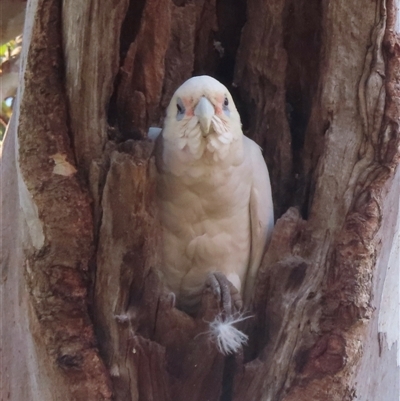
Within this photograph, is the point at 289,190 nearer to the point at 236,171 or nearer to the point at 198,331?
the point at 236,171

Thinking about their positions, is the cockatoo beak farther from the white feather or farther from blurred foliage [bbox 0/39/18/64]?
blurred foliage [bbox 0/39/18/64]

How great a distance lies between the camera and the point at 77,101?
4.09 ft

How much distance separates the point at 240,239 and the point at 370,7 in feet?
2.04

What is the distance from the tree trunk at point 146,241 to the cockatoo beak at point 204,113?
138mm

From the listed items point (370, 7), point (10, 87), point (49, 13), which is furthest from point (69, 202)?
point (10, 87)

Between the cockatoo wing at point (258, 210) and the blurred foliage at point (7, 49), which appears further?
the blurred foliage at point (7, 49)

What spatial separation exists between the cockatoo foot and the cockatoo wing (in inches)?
1.9

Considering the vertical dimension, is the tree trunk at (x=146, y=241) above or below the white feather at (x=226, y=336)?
above

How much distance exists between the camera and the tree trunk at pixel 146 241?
1.14 meters

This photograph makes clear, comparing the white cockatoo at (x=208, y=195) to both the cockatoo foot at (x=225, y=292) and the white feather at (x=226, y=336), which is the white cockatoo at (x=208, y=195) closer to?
the cockatoo foot at (x=225, y=292)

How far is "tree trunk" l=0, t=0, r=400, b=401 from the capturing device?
1145 mm

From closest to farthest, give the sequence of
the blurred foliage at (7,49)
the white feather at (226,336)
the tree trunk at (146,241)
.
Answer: the tree trunk at (146,241), the white feather at (226,336), the blurred foliage at (7,49)

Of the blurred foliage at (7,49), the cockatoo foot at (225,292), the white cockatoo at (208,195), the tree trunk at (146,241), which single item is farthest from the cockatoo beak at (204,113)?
the blurred foliage at (7,49)

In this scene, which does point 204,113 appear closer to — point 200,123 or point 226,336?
point 200,123
